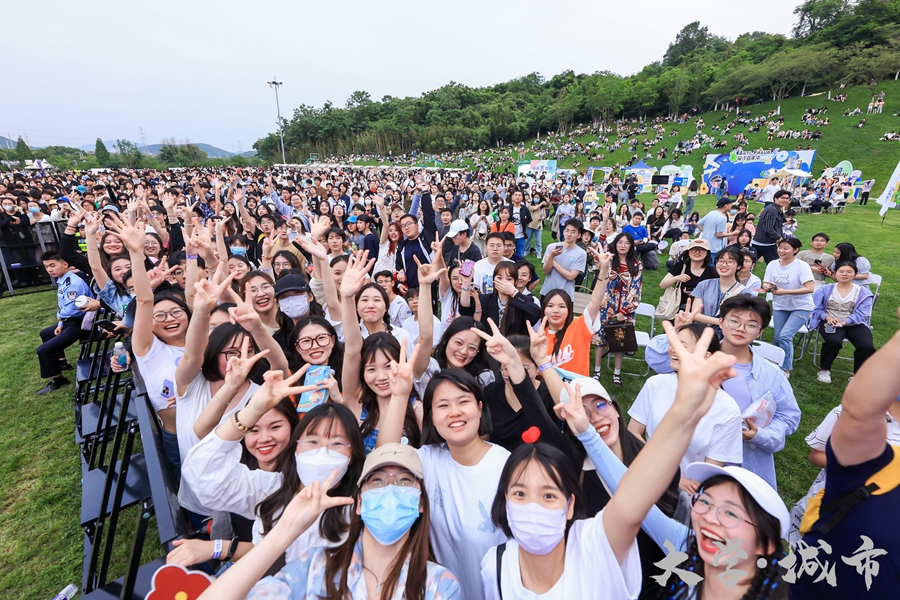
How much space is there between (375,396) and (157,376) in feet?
5.69

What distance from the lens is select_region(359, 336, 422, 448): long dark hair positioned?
2.54 metres

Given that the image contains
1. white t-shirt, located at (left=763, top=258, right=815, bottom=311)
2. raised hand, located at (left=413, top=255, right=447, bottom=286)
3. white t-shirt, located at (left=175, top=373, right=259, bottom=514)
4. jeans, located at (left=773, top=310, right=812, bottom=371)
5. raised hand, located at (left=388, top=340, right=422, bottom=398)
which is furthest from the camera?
jeans, located at (left=773, top=310, right=812, bottom=371)

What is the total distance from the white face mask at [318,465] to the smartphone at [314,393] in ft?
1.65

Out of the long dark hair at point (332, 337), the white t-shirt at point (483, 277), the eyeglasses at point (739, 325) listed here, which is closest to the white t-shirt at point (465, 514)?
the long dark hair at point (332, 337)

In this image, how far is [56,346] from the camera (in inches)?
209

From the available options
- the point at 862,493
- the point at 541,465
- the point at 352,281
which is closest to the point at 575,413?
the point at 541,465

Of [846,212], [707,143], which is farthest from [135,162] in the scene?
[846,212]

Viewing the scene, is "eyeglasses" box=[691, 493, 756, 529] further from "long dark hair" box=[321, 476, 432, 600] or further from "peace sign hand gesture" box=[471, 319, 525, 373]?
"long dark hair" box=[321, 476, 432, 600]

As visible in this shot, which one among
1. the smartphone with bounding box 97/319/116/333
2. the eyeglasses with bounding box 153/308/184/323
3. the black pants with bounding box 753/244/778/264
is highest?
the eyeglasses with bounding box 153/308/184/323

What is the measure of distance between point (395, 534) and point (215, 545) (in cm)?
96

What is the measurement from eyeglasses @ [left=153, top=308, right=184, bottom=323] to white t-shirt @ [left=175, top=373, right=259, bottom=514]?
2.66 ft

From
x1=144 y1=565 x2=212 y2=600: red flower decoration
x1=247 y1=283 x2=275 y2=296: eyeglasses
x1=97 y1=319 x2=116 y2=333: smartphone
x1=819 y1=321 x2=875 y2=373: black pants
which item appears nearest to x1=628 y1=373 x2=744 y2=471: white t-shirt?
x1=144 y1=565 x2=212 y2=600: red flower decoration

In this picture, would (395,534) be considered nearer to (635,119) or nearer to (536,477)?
(536,477)

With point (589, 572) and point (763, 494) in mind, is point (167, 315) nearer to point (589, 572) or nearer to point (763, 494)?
point (589, 572)
